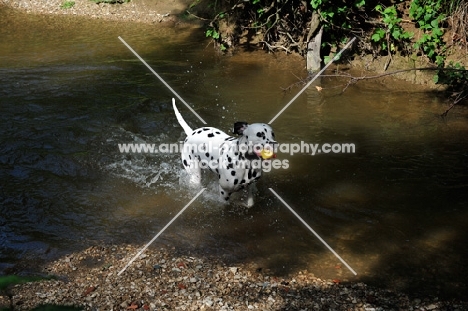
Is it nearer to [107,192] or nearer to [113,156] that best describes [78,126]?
[113,156]

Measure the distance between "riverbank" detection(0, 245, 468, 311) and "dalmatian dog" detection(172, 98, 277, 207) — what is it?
106 centimetres

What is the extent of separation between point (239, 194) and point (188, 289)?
2.33 metres

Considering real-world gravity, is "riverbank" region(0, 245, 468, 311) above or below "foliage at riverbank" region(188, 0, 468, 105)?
below

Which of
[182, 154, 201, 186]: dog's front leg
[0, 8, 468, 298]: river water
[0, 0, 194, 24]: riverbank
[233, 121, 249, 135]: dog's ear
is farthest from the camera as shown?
[0, 0, 194, 24]: riverbank

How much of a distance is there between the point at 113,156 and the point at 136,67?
439 cm

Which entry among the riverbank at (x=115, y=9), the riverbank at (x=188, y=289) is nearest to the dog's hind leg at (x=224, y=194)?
the riverbank at (x=188, y=289)

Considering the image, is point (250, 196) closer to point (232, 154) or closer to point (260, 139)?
point (232, 154)

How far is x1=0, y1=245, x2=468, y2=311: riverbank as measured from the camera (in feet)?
17.5

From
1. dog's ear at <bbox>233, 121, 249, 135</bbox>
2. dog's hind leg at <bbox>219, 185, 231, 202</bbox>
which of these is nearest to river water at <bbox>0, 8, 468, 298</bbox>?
dog's hind leg at <bbox>219, 185, 231, 202</bbox>

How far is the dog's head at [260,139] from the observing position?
5.90m

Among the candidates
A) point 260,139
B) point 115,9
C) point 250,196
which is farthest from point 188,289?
point 115,9

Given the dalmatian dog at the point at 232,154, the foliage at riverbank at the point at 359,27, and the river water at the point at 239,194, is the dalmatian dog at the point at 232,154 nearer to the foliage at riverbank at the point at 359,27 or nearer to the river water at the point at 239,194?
the river water at the point at 239,194

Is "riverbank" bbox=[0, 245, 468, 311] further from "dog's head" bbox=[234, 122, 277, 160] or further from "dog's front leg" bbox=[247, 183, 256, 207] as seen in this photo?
"dog's head" bbox=[234, 122, 277, 160]

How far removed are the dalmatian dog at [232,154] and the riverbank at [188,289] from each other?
41.9 inches
